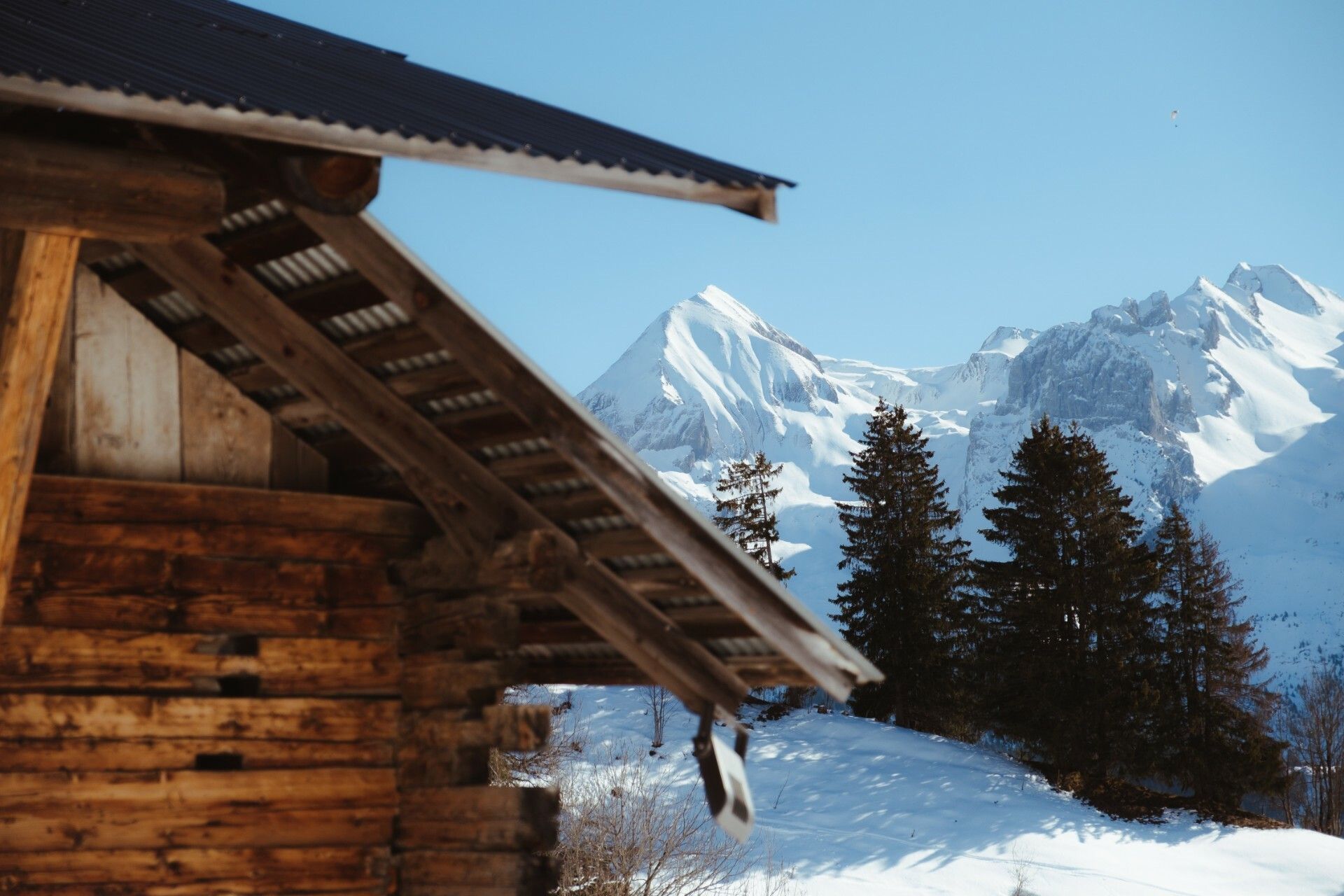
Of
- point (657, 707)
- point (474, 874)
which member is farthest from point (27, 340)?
point (657, 707)

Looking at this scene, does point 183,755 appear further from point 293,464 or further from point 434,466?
point 434,466

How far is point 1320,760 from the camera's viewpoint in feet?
173

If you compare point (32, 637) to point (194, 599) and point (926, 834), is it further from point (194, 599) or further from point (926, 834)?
point (926, 834)

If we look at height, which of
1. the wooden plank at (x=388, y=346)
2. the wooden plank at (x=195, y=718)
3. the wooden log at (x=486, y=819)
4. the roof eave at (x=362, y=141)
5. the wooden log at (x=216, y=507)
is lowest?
the wooden log at (x=486, y=819)

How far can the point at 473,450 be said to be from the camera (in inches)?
264

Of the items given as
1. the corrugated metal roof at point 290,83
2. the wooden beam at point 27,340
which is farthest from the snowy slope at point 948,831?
the wooden beam at point 27,340

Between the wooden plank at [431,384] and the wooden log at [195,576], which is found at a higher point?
the wooden plank at [431,384]

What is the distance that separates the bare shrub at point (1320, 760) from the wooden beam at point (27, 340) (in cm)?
5027

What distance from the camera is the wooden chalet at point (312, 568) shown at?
5.84 m

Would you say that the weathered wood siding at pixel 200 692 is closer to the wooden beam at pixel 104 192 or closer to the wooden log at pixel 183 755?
the wooden log at pixel 183 755

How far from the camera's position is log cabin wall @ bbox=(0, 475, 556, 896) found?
258 inches

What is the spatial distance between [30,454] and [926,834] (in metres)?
29.8

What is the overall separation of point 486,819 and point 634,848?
16688mm

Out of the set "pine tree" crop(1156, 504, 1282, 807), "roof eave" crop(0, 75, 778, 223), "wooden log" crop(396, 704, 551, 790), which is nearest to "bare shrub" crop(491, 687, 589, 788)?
"wooden log" crop(396, 704, 551, 790)
